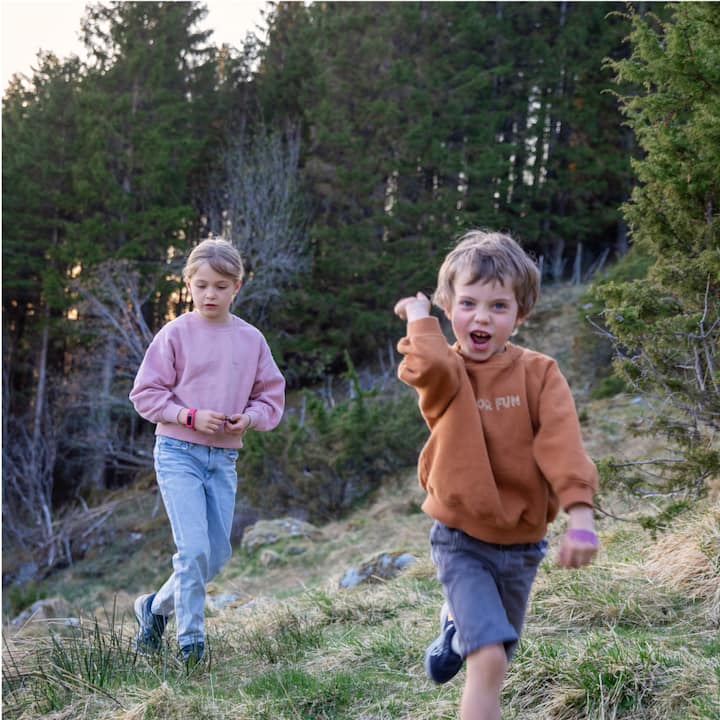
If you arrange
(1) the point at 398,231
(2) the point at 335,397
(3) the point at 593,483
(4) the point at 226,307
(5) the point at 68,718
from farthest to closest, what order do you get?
(1) the point at 398,231 < (2) the point at 335,397 < (4) the point at 226,307 < (5) the point at 68,718 < (3) the point at 593,483

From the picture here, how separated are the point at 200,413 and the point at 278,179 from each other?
17719 millimetres

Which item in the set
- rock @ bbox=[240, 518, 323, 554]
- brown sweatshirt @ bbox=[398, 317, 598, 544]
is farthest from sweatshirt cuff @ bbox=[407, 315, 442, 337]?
rock @ bbox=[240, 518, 323, 554]

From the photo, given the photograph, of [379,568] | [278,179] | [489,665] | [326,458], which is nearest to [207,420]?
[489,665]

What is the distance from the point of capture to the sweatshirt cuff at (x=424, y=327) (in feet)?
7.92

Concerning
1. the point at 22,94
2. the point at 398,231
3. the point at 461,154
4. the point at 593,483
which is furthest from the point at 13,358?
the point at 593,483

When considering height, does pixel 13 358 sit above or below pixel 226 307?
below

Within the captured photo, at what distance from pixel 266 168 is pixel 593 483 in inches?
759

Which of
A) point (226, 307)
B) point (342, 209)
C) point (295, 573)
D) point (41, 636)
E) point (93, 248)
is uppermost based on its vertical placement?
point (342, 209)

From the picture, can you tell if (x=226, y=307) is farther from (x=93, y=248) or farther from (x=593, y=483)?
(x=93, y=248)

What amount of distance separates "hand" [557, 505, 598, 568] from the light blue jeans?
6.28 ft

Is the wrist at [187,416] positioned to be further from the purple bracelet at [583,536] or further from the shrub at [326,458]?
the shrub at [326,458]

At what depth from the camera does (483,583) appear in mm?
2453

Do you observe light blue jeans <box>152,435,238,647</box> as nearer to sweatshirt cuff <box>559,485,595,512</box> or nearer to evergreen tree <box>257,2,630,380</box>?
sweatshirt cuff <box>559,485,595,512</box>

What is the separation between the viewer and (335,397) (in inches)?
792
